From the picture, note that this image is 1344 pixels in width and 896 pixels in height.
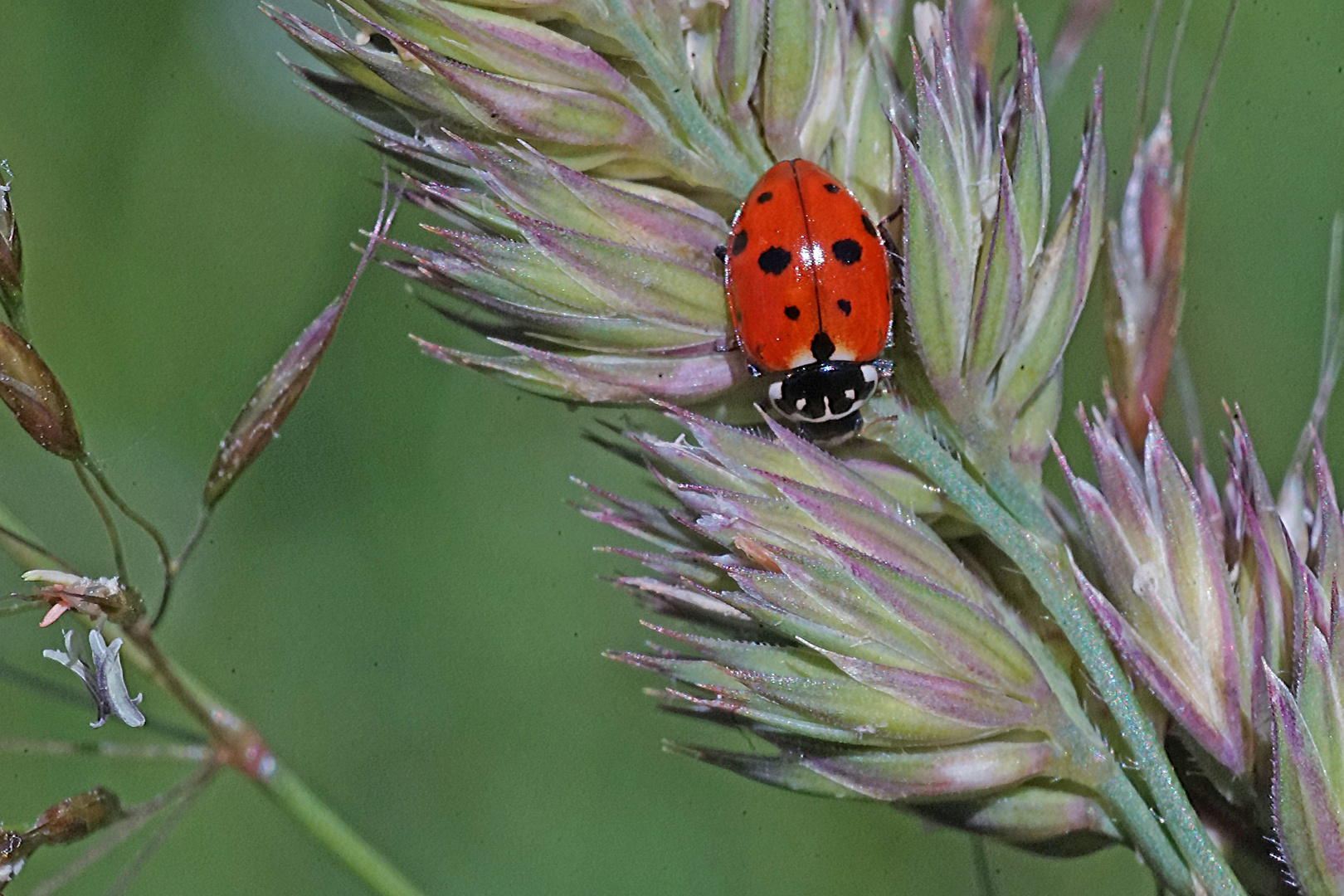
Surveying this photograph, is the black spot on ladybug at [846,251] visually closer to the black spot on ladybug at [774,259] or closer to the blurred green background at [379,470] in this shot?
the black spot on ladybug at [774,259]

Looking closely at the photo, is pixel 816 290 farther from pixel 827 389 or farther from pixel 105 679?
pixel 105 679

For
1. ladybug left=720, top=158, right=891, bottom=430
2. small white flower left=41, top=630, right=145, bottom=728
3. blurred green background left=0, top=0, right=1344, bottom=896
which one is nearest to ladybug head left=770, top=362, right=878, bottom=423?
ladybug left=720, top=158, right=891, bottom=430

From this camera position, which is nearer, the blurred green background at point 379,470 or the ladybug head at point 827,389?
the ladybug head at point 827,389

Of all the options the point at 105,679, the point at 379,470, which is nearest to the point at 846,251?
the point at 105,679

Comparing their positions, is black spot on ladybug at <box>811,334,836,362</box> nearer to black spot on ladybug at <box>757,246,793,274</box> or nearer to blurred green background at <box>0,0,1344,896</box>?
black spot on ladybug at <box>757,246,793,274</box>

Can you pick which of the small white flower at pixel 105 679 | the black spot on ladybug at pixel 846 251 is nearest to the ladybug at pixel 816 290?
the black spot on ladybug at pixel 846 251

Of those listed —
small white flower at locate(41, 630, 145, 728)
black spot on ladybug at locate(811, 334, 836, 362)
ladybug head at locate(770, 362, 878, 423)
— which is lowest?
small white flower at locate(41, 630, 145, 728)

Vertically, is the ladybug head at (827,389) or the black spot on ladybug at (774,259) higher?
the black spot on ladybug at (774,259)
